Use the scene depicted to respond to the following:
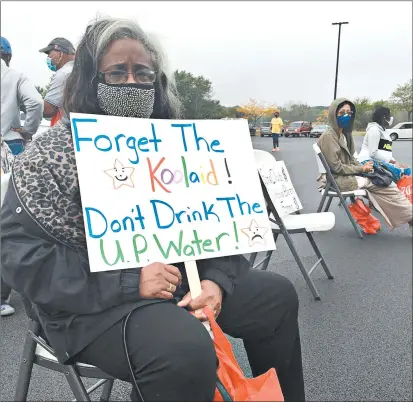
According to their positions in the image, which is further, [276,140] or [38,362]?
[276,140]

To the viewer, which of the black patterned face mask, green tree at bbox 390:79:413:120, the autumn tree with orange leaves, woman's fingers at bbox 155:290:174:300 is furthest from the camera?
green tree at bbox 390:79:413:120

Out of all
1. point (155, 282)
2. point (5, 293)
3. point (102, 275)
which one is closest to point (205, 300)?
point (155, 282)

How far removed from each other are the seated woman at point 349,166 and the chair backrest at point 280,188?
26 centimetres

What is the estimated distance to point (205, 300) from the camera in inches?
51.7

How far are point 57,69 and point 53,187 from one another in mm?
350

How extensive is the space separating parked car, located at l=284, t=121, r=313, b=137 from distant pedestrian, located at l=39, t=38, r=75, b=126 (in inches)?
30.7

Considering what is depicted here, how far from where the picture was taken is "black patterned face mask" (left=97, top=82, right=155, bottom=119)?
1356mm

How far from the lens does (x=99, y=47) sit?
1344mm

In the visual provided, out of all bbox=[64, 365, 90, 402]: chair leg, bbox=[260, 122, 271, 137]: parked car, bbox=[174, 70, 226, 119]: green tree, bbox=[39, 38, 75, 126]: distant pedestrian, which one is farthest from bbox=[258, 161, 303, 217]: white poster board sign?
bbox=[64, 365, 90, 402]: chair leg

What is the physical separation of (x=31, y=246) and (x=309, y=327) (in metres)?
1.69

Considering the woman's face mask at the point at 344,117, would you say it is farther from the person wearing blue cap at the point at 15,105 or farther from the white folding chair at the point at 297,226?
the person wearing blue cap at the point at 15,105

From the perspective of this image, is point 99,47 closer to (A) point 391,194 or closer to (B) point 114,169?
(B) point 114,169

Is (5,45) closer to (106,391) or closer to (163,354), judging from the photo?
(163,354)

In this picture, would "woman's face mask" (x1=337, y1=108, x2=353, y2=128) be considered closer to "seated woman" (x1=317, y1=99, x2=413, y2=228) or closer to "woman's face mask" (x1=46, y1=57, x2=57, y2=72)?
"seated woman" (x1=317, y1=99, x2=413, y2=228)
